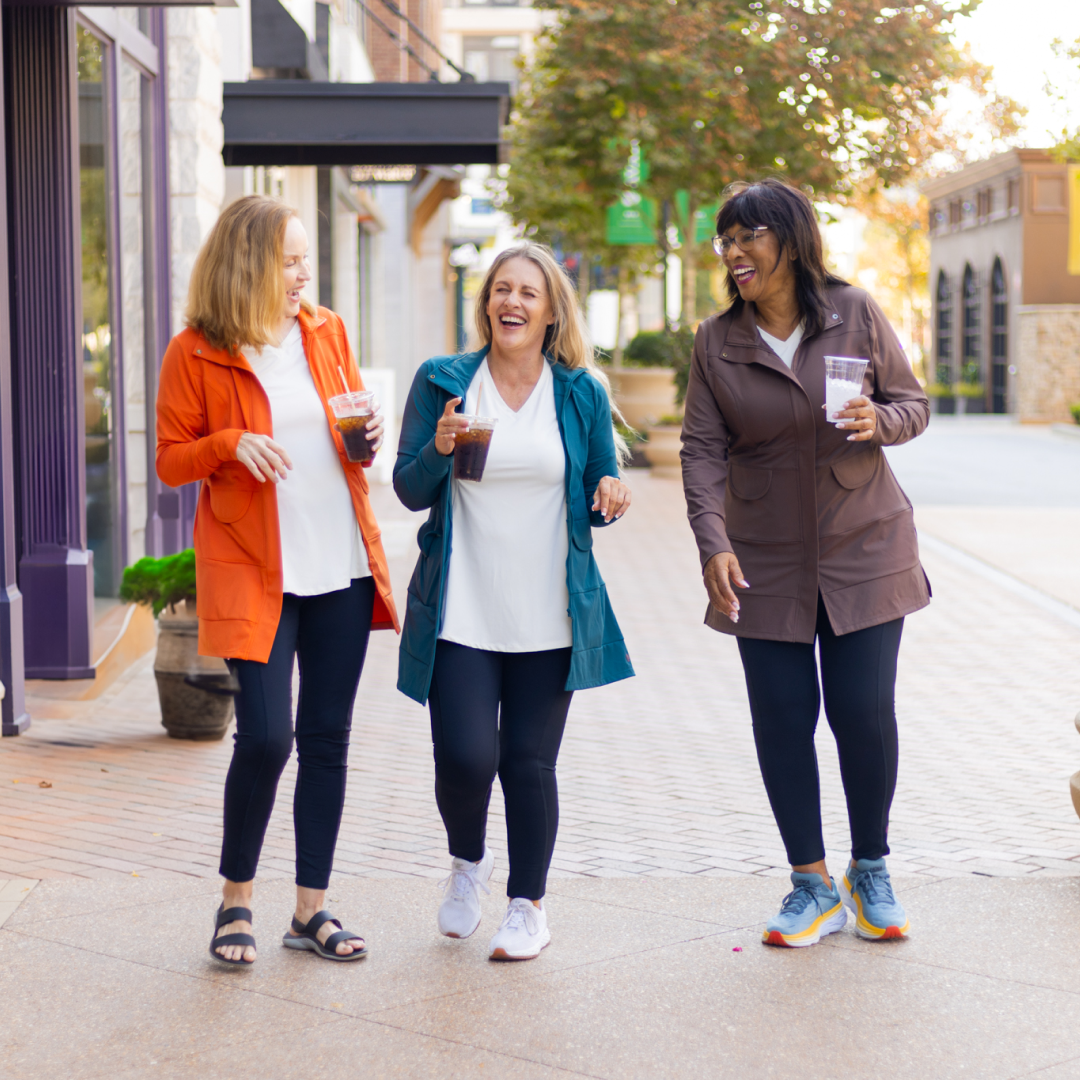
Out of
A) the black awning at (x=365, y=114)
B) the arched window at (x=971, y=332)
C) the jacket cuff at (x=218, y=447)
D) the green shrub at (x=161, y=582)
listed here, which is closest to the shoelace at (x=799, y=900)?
the jacket cuff at (x=218, y=447)

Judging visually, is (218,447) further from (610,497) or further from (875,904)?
(875,904)

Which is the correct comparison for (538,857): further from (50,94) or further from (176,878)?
(50,94)

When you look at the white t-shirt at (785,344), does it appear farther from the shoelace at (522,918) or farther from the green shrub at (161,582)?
the green shrub at (161,582)

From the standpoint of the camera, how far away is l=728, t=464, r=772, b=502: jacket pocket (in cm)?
390

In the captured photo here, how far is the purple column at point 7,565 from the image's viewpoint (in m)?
6.12

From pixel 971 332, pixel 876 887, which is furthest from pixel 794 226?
pixel 971 332

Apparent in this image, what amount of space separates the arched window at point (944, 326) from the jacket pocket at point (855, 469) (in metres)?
49.0

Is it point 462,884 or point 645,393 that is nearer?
point 462,884

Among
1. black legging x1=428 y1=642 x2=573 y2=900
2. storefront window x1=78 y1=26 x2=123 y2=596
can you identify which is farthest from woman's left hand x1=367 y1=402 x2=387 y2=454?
storefront window x1=78 y1=26 x2=123 y2=596

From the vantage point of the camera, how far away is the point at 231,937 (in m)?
3.76

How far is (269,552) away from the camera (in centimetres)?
367

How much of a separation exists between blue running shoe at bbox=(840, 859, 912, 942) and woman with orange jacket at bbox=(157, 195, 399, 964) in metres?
1.30

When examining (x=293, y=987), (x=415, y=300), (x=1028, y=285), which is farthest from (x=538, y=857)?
(x=1028, y=285)

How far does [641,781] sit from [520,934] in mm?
2105
